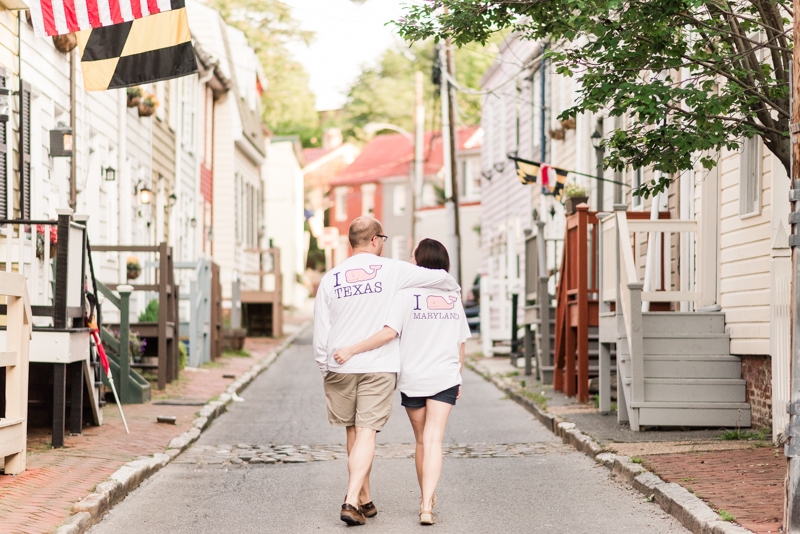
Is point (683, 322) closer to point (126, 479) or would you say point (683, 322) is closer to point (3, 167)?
point (126, 479)

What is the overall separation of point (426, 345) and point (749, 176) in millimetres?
5566

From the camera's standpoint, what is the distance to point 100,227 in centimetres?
1716

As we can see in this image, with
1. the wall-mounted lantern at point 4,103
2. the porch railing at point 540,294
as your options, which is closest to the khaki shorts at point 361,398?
the wall-mounted lantern at point 4,103

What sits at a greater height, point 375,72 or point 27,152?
point 375,72

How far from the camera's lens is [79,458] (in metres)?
8.29

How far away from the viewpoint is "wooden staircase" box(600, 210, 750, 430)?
32.4 feet

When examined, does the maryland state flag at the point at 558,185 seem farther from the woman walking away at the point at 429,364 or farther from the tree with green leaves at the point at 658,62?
the woman walking away at the point at 429,364

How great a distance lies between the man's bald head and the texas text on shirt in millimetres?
371

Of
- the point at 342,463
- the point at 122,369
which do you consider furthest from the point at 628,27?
the point at 122,369

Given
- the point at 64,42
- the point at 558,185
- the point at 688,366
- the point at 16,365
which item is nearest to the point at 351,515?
the point at 16,365

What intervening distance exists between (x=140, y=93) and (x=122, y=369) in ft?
25.6

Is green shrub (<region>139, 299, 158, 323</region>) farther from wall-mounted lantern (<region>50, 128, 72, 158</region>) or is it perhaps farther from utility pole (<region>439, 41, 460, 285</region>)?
utility pole (<region>439, 41, 460, 285</region>)

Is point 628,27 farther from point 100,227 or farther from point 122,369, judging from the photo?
point 100,227

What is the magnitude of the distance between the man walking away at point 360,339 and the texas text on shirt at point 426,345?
2.9 inches
